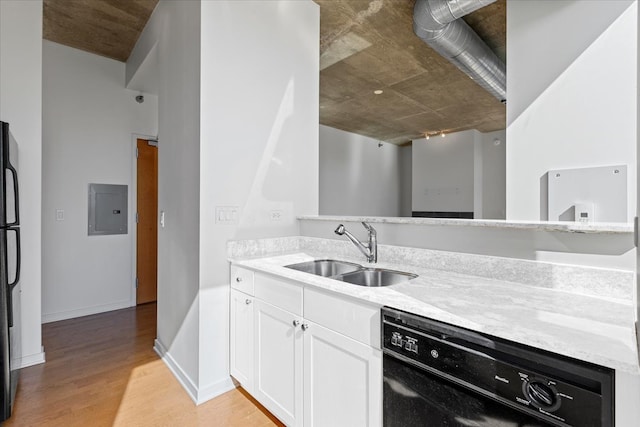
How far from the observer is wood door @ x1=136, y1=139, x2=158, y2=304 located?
156 inches

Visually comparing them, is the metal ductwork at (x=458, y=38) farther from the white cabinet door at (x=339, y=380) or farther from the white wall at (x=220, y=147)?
the white cabinet door at (x=339, y=380)

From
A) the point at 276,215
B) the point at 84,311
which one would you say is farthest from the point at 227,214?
the point at 84,311

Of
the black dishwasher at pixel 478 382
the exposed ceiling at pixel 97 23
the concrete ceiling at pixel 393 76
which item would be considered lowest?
the black dishwasher at pixel 478 382

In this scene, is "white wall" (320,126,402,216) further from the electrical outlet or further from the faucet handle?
the faucet handle

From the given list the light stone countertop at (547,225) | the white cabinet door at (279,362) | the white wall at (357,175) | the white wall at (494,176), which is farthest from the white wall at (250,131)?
the white wall at (494,176)

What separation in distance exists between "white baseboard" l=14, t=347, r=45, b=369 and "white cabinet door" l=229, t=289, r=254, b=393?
1.69m

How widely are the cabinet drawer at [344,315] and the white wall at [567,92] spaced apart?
5.14 ft

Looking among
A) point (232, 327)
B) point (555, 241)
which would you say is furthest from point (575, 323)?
point (232, 327)

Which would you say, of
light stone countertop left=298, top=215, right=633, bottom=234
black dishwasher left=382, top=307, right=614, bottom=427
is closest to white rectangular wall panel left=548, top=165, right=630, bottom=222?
light stone countertop left=298, top=215, right=633, bottom=234

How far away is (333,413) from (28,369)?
8.36ft

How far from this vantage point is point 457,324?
3.19ft

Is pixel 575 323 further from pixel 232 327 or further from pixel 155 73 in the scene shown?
pixel 155 73

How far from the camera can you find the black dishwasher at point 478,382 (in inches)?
29.8

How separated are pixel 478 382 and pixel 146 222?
13.8 ft
